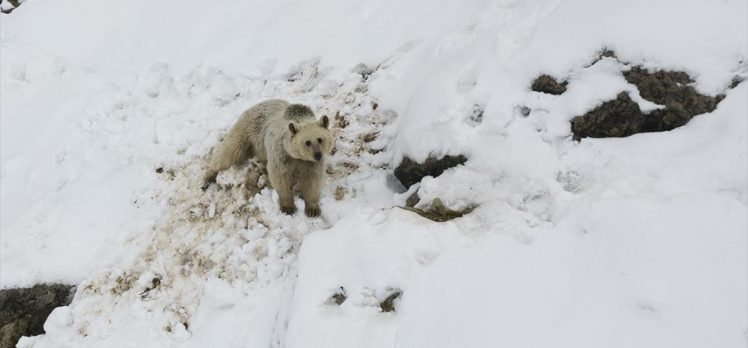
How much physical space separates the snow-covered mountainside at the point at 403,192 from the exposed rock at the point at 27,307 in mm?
173

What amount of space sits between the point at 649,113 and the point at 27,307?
24.7 feet

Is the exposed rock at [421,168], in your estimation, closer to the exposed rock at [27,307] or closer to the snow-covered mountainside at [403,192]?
the snow-covered mountainside at [403,192]

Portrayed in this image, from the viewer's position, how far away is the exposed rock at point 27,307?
6113 mm

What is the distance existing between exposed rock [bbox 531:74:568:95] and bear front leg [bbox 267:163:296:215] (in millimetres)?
3155

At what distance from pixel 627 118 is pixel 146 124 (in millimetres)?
7010

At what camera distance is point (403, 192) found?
21.1ft

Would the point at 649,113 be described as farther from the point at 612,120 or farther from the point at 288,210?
the point at 288,210

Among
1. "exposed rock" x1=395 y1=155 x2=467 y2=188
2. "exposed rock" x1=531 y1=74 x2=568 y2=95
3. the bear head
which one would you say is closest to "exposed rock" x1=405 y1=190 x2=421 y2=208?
"exposed rock" x1=395 y1=155 x2=467 y2=188

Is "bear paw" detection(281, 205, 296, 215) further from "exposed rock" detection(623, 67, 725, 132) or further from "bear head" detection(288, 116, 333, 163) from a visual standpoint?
"exposed rock" detection(623, 67, 725, 132)

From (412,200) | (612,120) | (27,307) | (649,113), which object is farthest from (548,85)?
(27,307)

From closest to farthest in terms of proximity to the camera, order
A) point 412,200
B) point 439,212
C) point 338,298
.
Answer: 1. point 338,298
2. point 439,212
3. point 412,200

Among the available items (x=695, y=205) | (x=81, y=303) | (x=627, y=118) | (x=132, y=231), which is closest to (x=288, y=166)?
(x=132, y=231)

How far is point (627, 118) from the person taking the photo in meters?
4.98

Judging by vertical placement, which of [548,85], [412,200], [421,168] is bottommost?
[412,200]
